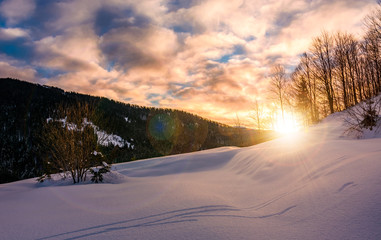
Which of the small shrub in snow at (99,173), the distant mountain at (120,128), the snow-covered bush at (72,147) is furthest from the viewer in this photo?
the distant mountain at (120,128)

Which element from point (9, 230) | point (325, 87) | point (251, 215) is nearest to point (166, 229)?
point (251, 215)

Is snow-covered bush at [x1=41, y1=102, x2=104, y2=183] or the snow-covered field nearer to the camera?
the snow-covered field

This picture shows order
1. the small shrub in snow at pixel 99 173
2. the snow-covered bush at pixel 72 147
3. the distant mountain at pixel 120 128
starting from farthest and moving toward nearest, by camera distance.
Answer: the distant mountain at pixel 120 128 → the snow-covered bush at pixel 72 147 → the small shrub in snow at pixel 99 173

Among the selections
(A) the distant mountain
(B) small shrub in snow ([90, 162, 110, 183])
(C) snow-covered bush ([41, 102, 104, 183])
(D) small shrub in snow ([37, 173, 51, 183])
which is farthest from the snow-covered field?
(A) the distant mountain

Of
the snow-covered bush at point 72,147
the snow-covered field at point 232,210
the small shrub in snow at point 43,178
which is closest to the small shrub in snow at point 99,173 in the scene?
the snow-covered bush at point 72,147

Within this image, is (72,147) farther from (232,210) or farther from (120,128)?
(120,128)

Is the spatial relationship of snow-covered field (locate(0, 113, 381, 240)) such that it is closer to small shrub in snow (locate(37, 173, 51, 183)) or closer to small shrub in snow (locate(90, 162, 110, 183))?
small shrub in snow (locate(90, 162, 110, 183))

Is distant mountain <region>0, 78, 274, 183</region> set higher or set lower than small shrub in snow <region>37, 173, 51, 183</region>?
higher

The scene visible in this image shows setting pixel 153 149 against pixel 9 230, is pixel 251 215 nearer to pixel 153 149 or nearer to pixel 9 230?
pixel 9 230

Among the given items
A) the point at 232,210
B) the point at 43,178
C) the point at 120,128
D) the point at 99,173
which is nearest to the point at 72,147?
the point at 99,173

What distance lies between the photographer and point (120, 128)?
4370 inches

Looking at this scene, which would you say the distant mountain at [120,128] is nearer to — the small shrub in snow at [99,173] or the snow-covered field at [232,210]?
the small shrub in snow at [99,173]

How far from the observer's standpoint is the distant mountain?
83438 millimetres

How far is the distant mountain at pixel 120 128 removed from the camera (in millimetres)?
83438
